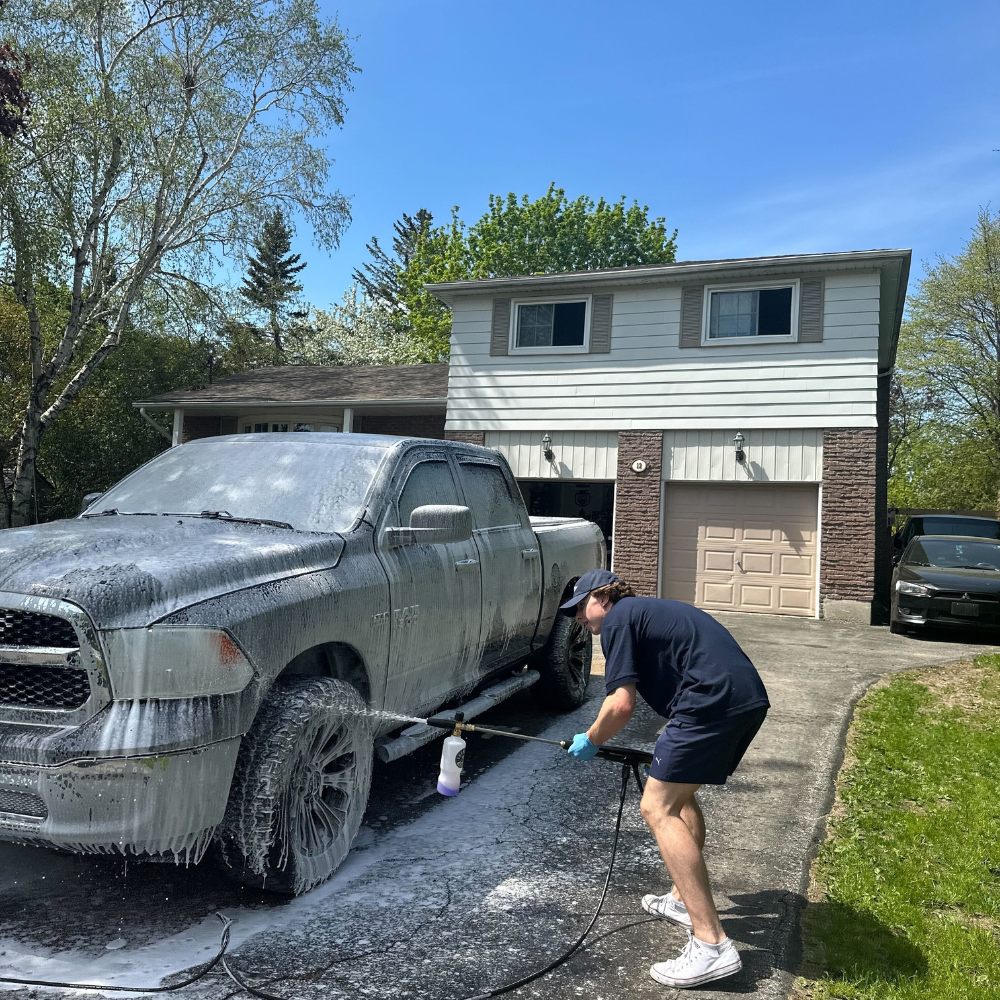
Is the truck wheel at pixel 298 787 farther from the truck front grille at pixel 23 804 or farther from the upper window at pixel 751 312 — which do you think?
the upper window at pixel 751 312

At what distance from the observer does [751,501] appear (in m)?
15.2

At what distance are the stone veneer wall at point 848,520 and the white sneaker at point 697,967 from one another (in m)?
12.1

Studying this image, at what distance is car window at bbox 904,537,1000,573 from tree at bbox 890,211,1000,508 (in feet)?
78.4

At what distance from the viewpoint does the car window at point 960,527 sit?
15.0 m

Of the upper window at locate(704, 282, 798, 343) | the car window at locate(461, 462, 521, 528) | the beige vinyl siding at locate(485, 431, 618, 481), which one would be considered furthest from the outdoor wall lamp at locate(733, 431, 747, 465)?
the car window at locate(461, 462, 521, 528)

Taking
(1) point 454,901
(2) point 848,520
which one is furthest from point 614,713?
(2) point 848,520

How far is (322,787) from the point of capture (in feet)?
12.2

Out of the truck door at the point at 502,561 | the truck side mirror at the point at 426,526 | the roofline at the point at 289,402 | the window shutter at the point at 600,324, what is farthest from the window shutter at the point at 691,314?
the truck side mirror at the point at 426,526

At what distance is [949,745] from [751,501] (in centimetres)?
889

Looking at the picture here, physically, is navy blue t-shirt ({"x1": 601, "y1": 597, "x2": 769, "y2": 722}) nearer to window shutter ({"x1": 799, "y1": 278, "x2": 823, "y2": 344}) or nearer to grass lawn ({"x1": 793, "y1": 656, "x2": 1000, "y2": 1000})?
grass lawn ({"x1": 793, "y1": 656, "x2": 1000, "y2": 1000})

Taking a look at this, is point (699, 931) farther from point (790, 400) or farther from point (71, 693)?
point (790, 400)

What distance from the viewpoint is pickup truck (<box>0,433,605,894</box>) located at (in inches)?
117

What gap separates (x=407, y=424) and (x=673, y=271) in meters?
6.88

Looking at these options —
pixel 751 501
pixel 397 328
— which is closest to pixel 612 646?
pixel 751 501
